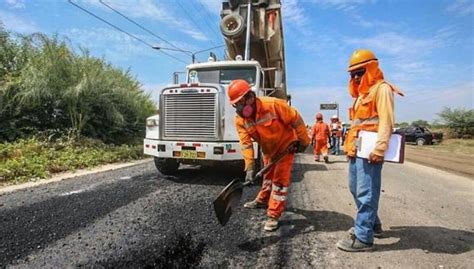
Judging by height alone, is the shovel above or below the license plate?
below

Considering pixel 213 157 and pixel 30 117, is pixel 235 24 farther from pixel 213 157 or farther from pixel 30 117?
pixel 30 117

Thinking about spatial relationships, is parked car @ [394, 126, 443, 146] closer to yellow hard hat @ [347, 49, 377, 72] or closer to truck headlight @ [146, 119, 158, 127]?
truck headlight @ [146, 119, 158, 127]

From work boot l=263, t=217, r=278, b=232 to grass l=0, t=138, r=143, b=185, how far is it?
5.66m

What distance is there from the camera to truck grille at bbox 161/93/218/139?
711 cm

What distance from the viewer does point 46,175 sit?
28.2 feet

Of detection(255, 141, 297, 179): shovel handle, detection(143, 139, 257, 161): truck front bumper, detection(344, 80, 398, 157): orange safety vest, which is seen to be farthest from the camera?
detection(143, 139, 257, 161): truck front bumper

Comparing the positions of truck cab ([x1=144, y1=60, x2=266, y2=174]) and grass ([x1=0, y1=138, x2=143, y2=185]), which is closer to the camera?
truck cab ([x1=144, y1=60, x2=266, y2=174])

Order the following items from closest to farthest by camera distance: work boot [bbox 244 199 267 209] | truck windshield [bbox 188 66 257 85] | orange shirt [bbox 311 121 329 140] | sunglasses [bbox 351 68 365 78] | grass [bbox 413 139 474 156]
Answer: sunglasses [bbox 351 68 365 78] → work boot [bbox 244 199 267 209] → truck windshield [bbox 188 66 257 85] → orange shirt [bbox 311 121 329 140] → grass [bbox 413 139 474 156]

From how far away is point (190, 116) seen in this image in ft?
23.7

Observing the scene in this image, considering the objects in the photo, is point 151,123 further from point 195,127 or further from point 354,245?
point 354,245

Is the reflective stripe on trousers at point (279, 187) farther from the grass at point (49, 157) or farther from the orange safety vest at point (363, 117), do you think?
the grass at point (49, 157)

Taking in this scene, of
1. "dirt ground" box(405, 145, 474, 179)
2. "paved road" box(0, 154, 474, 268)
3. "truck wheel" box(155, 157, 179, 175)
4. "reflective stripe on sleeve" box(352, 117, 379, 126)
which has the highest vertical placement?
"reflective stripe on sleeve" box(352, 117, 379, 126)

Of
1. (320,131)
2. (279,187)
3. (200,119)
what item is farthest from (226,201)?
(320,131)

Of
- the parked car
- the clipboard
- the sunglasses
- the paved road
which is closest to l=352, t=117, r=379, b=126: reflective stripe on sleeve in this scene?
the clipboard
